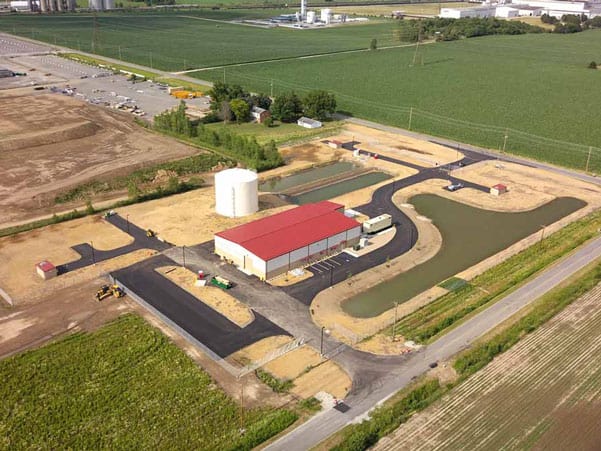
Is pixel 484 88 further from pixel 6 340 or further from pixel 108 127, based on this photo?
pixel 6 340

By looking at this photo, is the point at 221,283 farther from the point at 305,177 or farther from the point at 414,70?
the point at 414,70

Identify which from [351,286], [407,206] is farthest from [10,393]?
[407,206]

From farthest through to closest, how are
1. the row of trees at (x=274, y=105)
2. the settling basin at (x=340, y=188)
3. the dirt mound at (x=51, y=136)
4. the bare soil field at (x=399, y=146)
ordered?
the row of trees at (x=274, y=105) < the bare soil field at (x=399, y=146) < the dirt mound at (x=51, y=136) < the settling basin at (x=340, y=188)

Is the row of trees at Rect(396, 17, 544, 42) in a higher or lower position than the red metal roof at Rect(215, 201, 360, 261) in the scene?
higher

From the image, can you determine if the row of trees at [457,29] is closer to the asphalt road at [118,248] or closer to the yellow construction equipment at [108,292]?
the asphalt road at [118,248]

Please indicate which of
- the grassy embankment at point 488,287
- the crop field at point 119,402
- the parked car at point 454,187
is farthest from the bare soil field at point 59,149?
the grassy embankment at point 488,287

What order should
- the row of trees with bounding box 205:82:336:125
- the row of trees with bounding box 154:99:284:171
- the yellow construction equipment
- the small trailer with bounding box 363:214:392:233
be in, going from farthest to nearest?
the row of trees with bounding box 205:82:336:125 < the row of trees with bounding box 154:99:284:171 < the small trailer with bounding box 363:214:392:233 < the yellow construction equipment

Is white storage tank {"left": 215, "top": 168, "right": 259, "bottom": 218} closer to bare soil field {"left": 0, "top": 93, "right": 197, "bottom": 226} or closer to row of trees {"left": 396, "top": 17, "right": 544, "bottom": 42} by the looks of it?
bare soil field {"left": 0, "top": 93, "right": 197, "bottom": 226}

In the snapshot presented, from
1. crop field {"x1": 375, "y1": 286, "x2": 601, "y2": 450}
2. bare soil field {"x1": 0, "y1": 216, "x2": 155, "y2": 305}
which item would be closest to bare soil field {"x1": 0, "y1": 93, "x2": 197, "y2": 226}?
bare soil field {"x1": 0, "y1": 216, "x2": 155, "y2": 305}
